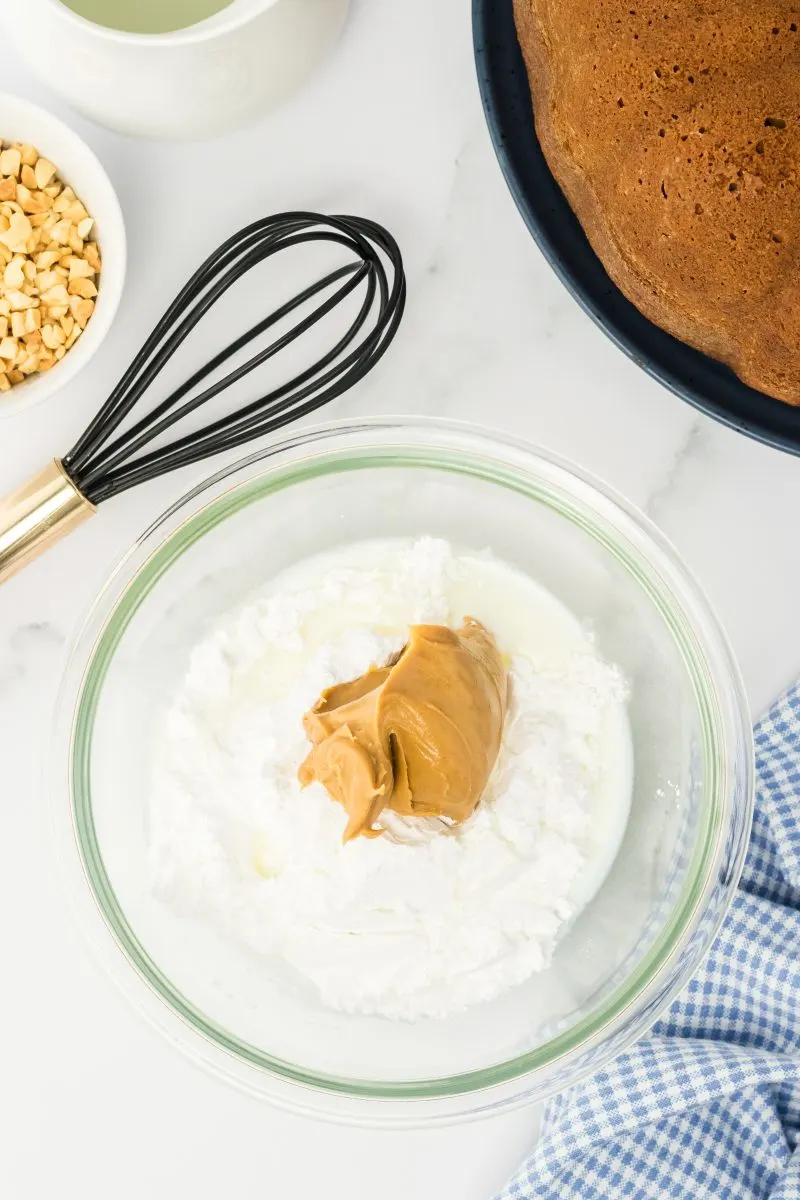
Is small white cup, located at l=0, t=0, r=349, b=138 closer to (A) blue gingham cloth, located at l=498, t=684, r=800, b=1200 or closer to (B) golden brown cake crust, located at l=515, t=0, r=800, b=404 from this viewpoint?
(B) golden brown cake crust, located at l=515, t=0, r=800, b=404

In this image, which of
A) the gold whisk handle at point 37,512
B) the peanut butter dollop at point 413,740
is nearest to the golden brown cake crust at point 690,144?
the peanut butter dollop at point 413,740

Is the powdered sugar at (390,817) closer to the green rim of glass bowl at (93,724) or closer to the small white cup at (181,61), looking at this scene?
the green rim of glass bowl at (93,724)

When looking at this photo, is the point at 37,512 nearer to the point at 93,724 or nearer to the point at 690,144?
the point at 93,724

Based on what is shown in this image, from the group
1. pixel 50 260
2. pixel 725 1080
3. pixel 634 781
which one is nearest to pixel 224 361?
pixel 50 260

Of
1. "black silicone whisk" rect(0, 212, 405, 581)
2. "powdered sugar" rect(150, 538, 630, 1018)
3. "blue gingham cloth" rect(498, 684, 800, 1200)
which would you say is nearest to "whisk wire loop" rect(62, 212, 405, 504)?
"black silicone whisk" rect(0, 212, 405, 581)

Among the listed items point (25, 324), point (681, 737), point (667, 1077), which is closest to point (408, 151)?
point (25, 324)

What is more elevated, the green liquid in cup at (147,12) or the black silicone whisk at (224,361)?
the green liquid in cup at (147,12)
